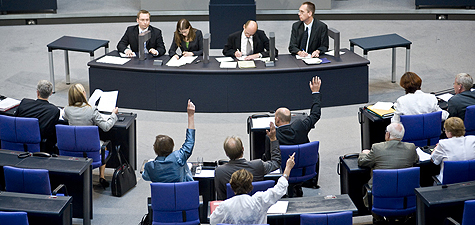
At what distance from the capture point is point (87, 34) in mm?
12078

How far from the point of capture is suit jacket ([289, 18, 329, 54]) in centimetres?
809

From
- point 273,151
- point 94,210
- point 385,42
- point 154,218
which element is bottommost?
point 94,210

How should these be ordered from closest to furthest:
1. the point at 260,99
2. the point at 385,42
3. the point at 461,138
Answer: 1. the point at 461,138
2. the point at 260,99
3. the point at 385,42

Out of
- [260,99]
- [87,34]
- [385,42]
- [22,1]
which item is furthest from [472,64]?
[22,1]

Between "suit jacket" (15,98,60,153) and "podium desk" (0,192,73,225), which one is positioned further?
"suit jacket" (15,98,60,153)

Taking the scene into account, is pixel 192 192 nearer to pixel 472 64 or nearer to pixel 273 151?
pixel 273 151

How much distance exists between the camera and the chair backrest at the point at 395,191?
4457mm

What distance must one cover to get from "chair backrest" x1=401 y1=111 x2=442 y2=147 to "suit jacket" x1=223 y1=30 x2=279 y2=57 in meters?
2.97

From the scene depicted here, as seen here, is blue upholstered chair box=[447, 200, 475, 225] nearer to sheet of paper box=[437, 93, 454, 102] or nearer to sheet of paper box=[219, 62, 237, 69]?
sheet of paper box=[437, 93, 454, 102]

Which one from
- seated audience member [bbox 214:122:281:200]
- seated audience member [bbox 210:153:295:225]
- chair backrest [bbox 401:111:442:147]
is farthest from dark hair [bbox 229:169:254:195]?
chair backrest [bbox 401:111:442:147]

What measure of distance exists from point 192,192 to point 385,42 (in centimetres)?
533

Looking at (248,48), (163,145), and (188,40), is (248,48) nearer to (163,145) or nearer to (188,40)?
(188,40)

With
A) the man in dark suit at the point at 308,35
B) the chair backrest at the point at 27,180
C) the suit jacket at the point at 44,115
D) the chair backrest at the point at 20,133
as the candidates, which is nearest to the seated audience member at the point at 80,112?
the suit jacket at the point at 44,115

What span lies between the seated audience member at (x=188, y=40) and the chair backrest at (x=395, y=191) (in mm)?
4196
